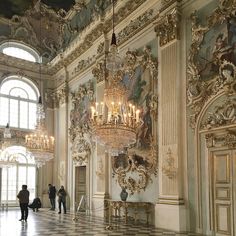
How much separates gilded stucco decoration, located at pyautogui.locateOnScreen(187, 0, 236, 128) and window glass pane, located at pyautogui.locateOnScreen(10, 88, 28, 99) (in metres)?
11.3

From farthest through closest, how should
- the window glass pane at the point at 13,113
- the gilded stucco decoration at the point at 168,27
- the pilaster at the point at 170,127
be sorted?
1. the window glass pane at the point at 13,113
2. the gilded stucco decoration at the point at 168,27
3. the pilaster at the point at 170,127

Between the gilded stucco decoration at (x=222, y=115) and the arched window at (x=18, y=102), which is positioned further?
the arched window at (x=18, y=102)

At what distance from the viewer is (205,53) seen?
399 inches

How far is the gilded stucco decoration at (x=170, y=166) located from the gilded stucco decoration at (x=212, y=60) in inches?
44.6

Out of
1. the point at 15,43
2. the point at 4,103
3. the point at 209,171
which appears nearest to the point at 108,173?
the point at 209,171

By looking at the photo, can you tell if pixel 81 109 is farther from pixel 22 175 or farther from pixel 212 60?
pixel 212 60

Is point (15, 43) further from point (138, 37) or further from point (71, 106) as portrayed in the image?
point (138, 37)

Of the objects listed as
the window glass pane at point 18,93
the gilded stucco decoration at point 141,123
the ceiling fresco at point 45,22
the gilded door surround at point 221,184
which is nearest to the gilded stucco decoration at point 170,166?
the gilded stucco decoration at point 141,123

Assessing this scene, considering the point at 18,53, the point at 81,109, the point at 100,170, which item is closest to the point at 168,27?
the point at 100,170

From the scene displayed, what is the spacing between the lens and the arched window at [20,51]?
19.6m

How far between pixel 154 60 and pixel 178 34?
1.30m

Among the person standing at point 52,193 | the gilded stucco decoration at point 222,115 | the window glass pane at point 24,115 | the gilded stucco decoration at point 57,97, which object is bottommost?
the person standing at point 52,193

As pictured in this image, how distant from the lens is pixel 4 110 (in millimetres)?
18891

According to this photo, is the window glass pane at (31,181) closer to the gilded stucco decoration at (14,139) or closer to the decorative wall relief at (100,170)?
the gilded stucco decoration at (14,139)
